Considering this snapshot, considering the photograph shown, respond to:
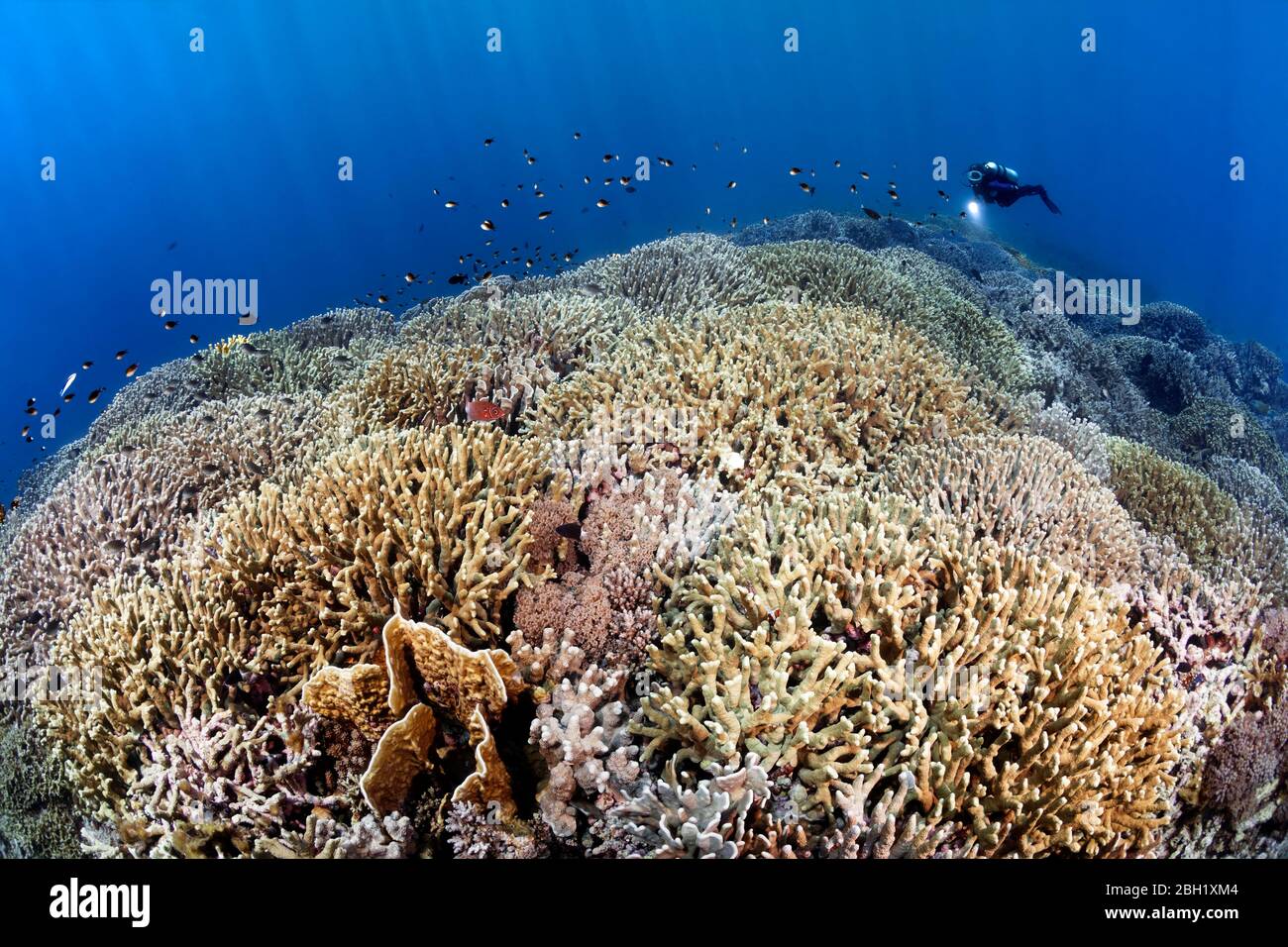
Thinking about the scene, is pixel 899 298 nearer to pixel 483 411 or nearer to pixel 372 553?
pixel 483 411

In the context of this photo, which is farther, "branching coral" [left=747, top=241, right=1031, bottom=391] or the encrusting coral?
"branching coral" [left=747, top=241, right=1031, bottom=391]

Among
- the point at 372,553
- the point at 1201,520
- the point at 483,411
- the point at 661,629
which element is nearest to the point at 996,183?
the point at 1201,520

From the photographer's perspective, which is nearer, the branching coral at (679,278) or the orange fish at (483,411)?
the orange fish at (483,411)

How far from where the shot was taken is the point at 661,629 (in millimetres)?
3230

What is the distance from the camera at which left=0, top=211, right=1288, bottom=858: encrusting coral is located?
8.95 feet

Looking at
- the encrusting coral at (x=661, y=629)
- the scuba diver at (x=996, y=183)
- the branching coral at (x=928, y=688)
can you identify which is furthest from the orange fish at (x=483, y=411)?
the scuba diver at (x=996, y=183)

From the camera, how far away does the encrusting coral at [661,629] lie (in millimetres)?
2727

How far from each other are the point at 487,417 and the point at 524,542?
210 centimetres

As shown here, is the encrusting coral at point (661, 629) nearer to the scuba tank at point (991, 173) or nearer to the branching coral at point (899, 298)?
the branching coral at point (899, 298)

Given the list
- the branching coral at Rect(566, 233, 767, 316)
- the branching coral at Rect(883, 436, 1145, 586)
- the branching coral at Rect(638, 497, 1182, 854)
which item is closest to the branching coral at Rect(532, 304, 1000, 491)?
the branching coral at Rect(883, 436, 1145, 586)

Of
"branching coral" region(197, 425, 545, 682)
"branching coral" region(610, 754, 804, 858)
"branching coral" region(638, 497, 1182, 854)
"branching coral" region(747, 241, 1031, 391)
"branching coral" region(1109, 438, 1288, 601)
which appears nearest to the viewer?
"branching coral" region(610, 754, 804, 858)

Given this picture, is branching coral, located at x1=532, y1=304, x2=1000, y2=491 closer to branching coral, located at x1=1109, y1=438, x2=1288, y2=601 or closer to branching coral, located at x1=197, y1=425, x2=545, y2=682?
branching coral, located at x1=197, y1=425, x2=545, y2=682
